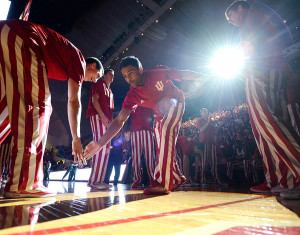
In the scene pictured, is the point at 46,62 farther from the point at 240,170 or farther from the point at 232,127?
the point at 232,127

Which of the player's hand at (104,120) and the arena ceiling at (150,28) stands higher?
the arena ceiling at (150,28)

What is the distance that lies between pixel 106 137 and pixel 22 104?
633 millimetres

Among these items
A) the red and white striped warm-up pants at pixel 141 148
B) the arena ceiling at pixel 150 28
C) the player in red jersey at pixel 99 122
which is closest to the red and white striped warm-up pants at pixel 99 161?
the player in red jersey at pixel 99 122

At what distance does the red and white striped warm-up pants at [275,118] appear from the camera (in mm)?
1227

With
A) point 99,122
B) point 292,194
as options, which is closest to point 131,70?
point 99,122

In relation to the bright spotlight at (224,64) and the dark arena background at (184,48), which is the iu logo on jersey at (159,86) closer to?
the dark arena background at (184,48)

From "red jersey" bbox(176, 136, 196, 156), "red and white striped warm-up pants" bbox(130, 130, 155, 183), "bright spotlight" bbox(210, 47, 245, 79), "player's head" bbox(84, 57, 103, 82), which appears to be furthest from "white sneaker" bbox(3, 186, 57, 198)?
"bright spotlight" bbox(210, 47, 245, 79)

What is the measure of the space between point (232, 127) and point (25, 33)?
473 centimetres

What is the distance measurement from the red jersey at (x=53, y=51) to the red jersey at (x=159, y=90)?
0.62m

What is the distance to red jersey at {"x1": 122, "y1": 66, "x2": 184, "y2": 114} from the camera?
1871mm

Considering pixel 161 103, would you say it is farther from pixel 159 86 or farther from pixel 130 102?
pixel 130 102

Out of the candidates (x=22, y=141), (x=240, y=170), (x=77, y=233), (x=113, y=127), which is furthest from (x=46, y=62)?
(x=240, y=170)

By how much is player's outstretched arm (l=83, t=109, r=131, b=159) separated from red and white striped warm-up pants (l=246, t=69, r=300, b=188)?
1102mm

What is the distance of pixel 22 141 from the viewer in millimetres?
1287
